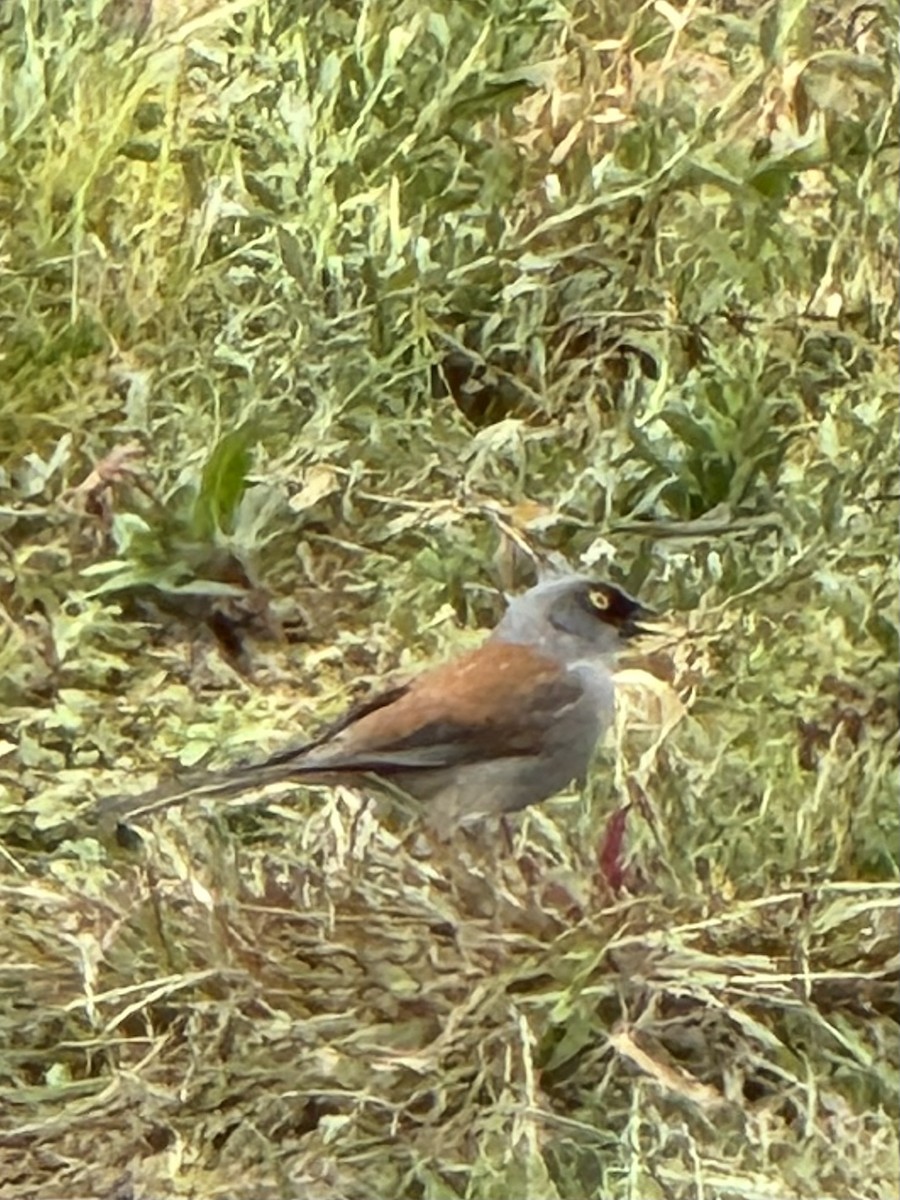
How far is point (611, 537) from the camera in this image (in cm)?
107

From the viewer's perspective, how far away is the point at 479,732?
105 centimetres

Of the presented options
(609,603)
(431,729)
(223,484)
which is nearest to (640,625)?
(609,603)

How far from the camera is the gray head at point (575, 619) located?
106cm

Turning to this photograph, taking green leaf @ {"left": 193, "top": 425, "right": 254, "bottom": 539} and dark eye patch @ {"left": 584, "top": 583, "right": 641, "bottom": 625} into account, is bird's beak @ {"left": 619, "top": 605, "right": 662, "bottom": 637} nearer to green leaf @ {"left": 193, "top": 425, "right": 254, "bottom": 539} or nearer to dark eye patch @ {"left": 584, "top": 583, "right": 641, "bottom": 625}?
dark eye patch @ {"left": 584, "top": 583, "right": 641, "bottom": 625}

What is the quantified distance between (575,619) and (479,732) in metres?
0.08

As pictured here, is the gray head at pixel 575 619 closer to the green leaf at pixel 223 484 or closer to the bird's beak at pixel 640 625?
the bird's beak at pixel 640 625

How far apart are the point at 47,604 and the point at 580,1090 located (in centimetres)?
39

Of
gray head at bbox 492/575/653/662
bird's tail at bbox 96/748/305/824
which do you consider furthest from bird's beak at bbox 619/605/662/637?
bird's tail at bbox 96/748/305/824

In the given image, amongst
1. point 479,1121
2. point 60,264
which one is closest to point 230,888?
point 479,1121

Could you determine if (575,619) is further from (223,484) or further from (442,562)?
(223,484)

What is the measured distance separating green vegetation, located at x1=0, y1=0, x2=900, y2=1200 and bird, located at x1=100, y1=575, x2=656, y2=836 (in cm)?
1

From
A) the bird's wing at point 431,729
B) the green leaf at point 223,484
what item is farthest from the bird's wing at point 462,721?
the green leaf at point 223,484

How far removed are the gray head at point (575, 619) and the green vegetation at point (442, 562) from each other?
0.01 m

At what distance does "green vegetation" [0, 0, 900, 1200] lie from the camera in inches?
41.4
